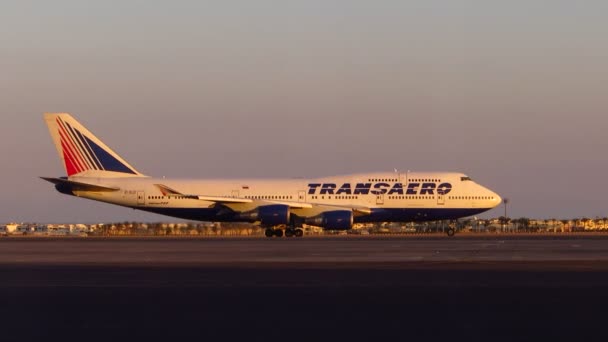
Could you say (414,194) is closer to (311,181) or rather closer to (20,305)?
(311,181)

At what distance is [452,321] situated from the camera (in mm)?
12625

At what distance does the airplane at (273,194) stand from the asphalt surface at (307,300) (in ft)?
92.8

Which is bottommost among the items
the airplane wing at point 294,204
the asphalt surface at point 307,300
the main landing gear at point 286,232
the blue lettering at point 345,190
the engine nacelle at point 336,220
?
the asphalt surface at point 307,300

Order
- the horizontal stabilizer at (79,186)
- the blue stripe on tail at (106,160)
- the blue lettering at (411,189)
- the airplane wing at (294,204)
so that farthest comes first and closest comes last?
1. the blue stripe on tail at (106,160)
2. the horizontal stabilizer at (79,186)
3. the airplane wing at (294,204)
4. the blue lettering at (411,189)

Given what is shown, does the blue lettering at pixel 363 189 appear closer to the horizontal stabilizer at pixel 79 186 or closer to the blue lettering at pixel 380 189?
the blue lettering at pixel 380 189

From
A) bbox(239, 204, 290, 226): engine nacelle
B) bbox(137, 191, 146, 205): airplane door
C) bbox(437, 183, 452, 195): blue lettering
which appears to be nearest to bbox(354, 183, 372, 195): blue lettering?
bbox(437, 183, 452, 195): blue lettering

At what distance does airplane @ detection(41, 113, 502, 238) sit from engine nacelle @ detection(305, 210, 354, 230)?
0.02m

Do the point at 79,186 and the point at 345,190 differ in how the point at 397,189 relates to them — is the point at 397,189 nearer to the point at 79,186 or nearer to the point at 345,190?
the point at 345,190

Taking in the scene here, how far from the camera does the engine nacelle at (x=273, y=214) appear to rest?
174 feet

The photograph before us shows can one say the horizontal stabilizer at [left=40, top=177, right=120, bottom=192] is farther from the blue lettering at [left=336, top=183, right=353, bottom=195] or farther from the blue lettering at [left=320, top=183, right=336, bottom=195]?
the blue lettering at [left=336, top=183, right=353, bottom=195]

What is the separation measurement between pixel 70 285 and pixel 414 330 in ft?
27.5

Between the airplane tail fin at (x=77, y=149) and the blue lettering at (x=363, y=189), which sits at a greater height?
the airplane tail fin at (x=77, y=149)

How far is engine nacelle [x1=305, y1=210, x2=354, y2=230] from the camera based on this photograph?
5278cm

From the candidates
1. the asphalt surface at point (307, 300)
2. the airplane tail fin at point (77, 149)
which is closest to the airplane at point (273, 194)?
the airplane tail fin at point (77, 149)
